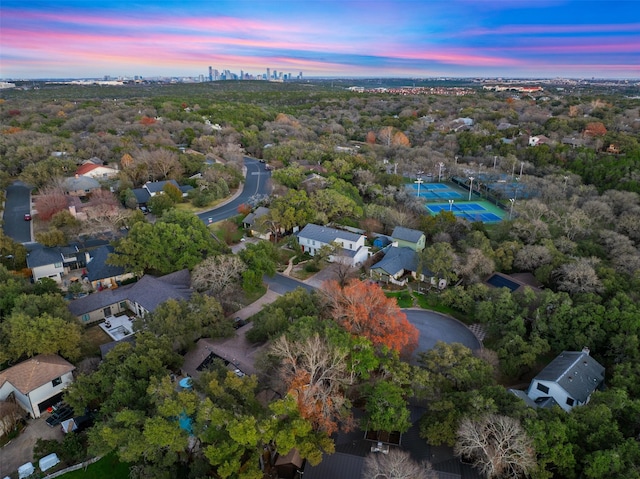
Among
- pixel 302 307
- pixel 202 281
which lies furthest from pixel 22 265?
pixel 302 307

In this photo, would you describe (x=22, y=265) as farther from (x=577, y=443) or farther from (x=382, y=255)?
(x=577, y=443)

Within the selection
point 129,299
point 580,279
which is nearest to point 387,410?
point 580,279

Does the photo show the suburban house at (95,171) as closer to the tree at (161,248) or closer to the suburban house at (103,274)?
the suburban house at (103,274)

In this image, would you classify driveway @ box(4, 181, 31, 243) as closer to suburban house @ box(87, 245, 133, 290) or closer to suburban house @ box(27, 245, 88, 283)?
suburban house @ box(27, 245, 88, 283)

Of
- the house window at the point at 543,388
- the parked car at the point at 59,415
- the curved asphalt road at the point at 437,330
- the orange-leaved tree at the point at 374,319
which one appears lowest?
the parked car at the point at 59,415

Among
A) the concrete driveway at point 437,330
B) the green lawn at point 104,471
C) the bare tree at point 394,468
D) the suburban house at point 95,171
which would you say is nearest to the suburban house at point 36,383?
the green lawn at point 104,471

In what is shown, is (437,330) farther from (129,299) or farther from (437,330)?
(129,299)
